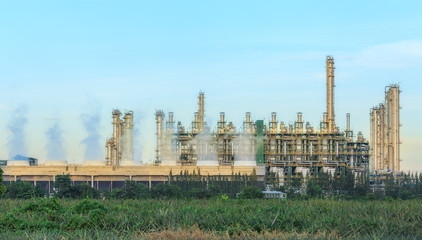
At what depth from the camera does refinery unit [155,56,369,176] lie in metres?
81.1

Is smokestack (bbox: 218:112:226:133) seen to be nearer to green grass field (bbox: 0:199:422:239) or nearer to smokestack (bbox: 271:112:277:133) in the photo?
smokestack (bbox: 271:112:277:133)

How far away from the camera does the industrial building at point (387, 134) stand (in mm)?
80625

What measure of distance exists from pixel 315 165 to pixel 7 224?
216 ft

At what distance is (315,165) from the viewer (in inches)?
3201

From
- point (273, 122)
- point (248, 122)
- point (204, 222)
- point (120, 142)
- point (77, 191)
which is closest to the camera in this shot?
point (204, 222)

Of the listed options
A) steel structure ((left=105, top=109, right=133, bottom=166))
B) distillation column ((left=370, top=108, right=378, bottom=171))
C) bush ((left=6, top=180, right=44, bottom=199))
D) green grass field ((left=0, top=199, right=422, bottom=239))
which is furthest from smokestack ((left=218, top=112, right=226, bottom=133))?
green grass field ((left=0, top=199, right=422, bottom=239))

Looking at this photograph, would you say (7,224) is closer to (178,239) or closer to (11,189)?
(178,239)

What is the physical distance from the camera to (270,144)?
81.9m

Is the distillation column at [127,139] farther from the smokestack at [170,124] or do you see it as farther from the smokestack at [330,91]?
the smokestack at [330,91]

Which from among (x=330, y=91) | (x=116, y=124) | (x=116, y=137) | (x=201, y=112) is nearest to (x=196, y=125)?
(x=201, y=112)

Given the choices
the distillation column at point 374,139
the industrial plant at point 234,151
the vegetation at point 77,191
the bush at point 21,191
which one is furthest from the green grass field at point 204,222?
the distillation column at point 374,139

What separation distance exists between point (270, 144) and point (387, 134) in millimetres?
16629

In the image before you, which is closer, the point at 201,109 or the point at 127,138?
the point at 127,138

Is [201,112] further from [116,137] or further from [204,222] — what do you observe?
[204,222]
